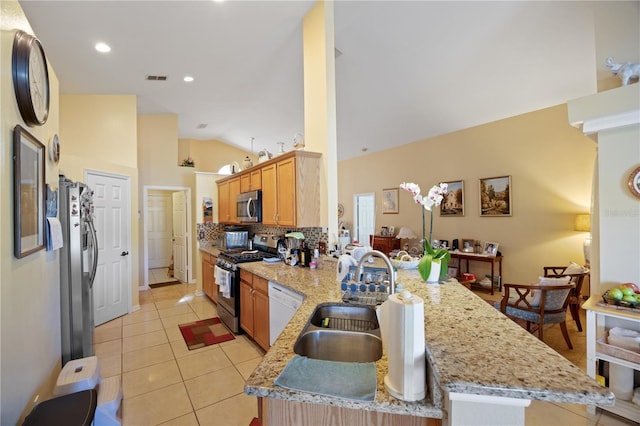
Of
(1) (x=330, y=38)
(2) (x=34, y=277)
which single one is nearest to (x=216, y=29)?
(1) (x=330, y=38)

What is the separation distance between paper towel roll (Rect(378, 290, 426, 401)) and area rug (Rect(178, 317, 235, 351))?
9.89 ft

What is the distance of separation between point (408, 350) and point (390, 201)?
6.30m

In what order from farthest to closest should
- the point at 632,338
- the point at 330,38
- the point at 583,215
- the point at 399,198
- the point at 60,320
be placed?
the point at 399,198, the point at 583,215, the point at 330,38, the point at 60,320, the point at 632,338

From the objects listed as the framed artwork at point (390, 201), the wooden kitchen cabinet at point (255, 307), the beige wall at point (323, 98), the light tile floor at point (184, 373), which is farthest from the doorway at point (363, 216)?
the wooden kitchen cabinet at point (255, 307)

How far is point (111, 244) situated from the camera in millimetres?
4176

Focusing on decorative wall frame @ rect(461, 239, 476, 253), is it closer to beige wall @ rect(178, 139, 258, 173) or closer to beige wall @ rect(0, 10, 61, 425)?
beige wall @ rect(0, 10, 61, 425)

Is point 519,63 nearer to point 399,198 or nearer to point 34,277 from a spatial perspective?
point 399,198

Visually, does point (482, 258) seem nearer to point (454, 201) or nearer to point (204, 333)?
point (454, 201)

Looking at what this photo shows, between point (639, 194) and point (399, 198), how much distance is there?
15.3 feet

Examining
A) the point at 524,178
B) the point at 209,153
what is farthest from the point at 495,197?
the point at 209,153

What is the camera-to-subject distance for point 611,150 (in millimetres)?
2197

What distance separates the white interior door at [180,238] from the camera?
20.3 ft

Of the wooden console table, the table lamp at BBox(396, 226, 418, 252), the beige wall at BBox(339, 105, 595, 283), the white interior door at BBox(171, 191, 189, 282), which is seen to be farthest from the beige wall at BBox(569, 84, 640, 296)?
the white interior door at BBox(171, 191, 189, 282)

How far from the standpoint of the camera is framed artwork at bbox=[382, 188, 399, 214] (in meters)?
6.81
